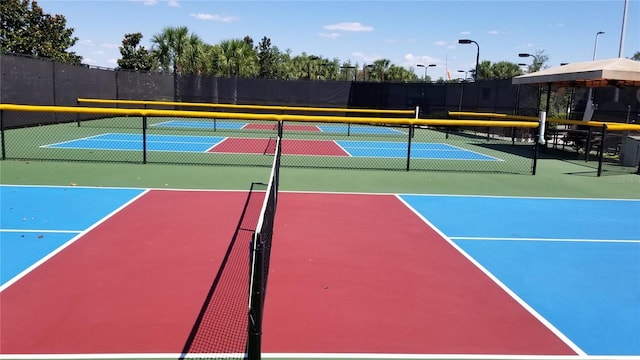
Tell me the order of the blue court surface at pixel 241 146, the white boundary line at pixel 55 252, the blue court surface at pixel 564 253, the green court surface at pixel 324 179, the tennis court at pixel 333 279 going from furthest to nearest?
the blue court surface at pixel 241 146 → the green court surface at pixel 324 179 → the white boundary line at pixel 55 252 → the blue court surface at pixel 564 253 → the tennis court at pixel 333 279

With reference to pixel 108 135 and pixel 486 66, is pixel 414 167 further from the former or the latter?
pixel 486 66

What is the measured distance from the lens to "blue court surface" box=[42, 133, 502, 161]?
17859 mm

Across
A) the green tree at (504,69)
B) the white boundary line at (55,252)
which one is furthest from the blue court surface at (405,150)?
the green tree at (504,69)

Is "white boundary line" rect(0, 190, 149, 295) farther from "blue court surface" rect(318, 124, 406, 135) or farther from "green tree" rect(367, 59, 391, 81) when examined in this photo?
"green tree" rect(367, 59, 391, 81)

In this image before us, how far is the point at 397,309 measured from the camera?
17.0 ft

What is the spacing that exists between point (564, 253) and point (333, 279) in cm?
357

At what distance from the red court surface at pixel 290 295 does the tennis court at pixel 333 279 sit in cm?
2

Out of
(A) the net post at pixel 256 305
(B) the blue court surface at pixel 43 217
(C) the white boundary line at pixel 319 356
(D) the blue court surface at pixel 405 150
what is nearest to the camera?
(A) the net post at pixel 256 305

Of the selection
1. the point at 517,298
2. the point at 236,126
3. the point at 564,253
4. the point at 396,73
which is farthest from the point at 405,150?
the point at 396,73

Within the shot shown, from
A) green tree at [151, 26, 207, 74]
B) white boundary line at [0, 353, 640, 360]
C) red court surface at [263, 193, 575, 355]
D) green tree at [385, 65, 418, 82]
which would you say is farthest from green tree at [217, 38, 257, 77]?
white boundary line at [0, 353, 640, 360]

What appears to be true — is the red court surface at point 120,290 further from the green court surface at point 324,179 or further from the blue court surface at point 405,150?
the blue court surface at point 405,150

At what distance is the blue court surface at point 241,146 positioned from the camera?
58.6ft

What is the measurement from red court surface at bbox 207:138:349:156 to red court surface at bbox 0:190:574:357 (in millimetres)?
9781

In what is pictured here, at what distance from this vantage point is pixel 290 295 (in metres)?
5.43
